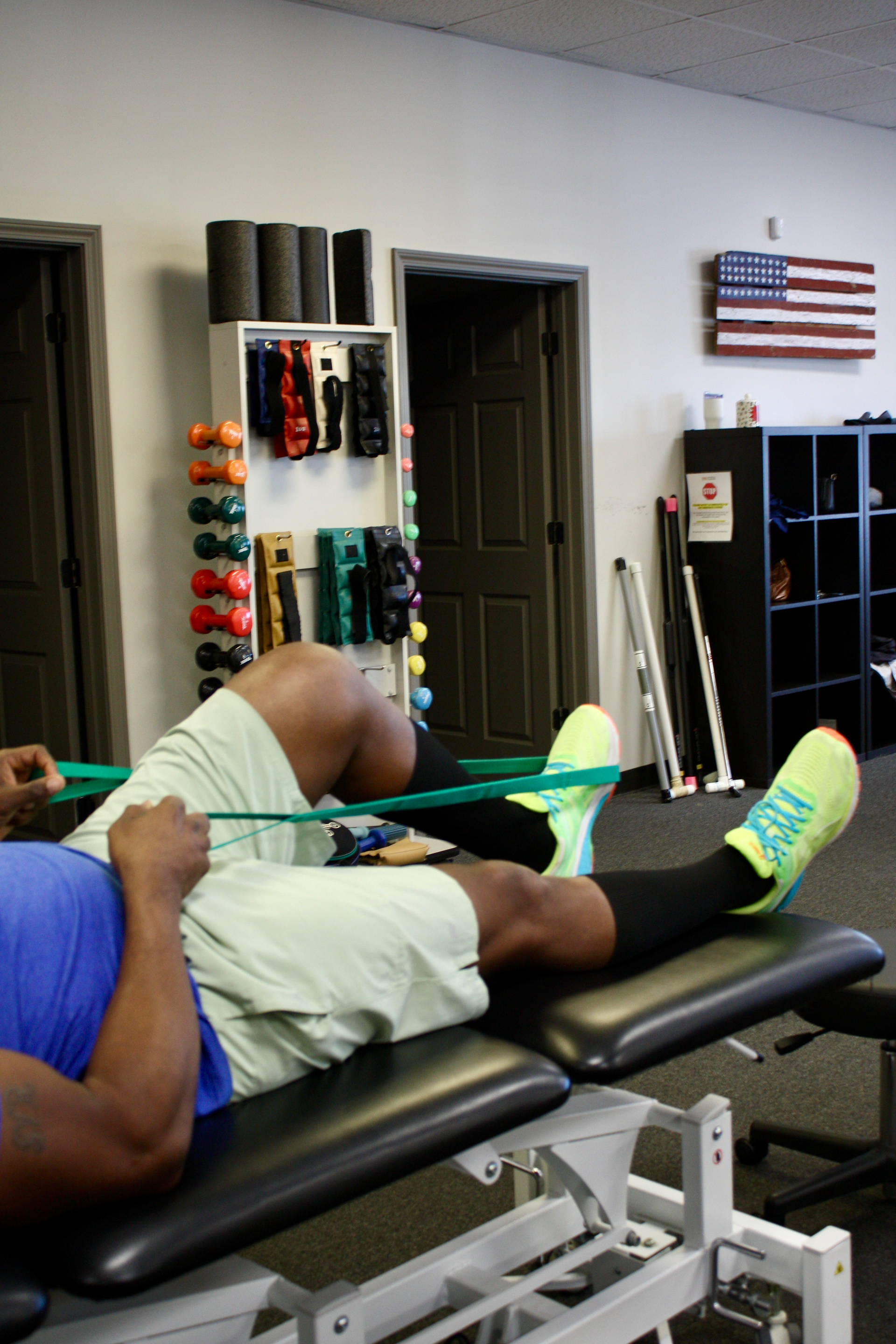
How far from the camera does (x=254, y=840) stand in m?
1.61

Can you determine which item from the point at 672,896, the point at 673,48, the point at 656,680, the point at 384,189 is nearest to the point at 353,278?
the point at 384,189

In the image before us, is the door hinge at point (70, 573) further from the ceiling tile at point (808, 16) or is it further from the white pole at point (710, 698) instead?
the ceiling tile at point (808, 16)

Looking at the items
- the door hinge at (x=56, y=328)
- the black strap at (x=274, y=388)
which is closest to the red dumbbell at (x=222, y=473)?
the black strap at (x=274, y=388)

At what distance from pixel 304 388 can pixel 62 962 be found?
254 centimetres

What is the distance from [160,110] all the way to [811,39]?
2.43 meters

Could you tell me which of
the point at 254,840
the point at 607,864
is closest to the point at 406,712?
the point at 607,864

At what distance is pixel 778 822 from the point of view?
1784 mm

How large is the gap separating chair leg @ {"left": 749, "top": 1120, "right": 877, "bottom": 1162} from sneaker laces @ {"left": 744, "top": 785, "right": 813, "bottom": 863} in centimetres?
61

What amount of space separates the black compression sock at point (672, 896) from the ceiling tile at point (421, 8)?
3.19 m

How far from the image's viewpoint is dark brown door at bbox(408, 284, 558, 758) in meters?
4.93

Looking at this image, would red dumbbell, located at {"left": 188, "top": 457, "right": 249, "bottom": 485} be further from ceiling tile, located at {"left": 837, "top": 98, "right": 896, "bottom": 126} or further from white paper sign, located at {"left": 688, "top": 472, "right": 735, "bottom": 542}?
ceiling tile, located at {"left": 837, "top": 98, "right": 896, "bottom": 126}

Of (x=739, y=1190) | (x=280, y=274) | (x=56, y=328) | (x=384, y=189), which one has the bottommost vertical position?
(x=739, y=1190)

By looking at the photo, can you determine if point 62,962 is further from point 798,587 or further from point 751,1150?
point 798,587

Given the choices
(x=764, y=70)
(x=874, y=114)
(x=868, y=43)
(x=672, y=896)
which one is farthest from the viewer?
(x=874, y=114)
